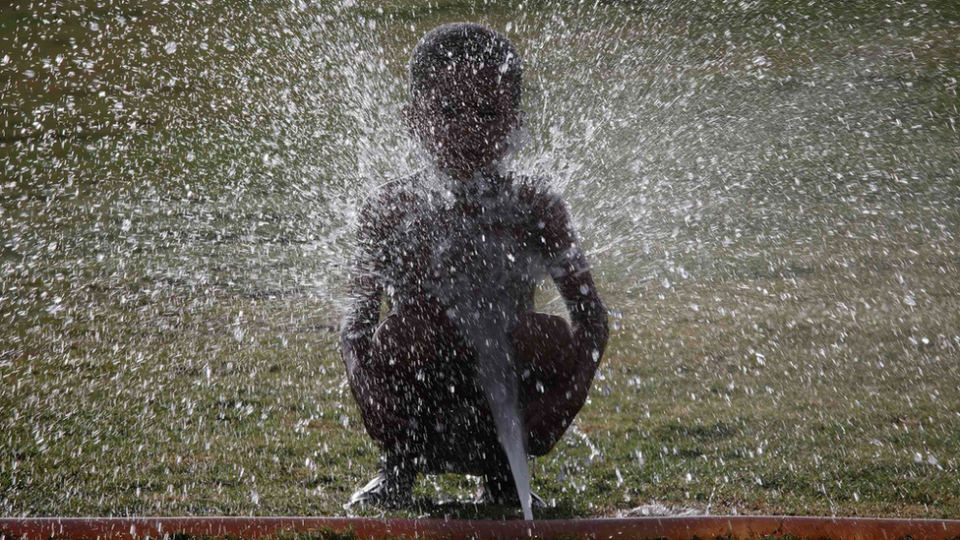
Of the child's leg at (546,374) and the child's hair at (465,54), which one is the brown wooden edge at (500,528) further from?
the child's hair at (465,54)

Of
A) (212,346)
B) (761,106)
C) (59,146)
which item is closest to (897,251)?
(212,346)

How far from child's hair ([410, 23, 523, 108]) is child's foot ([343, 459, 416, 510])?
1116mm

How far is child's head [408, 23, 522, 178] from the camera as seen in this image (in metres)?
2.77

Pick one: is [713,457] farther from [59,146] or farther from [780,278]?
[59,146]

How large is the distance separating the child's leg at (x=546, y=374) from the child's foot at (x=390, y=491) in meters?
0.47

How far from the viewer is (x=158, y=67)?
17828mm

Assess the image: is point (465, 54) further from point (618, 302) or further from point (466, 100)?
point (618, 302)

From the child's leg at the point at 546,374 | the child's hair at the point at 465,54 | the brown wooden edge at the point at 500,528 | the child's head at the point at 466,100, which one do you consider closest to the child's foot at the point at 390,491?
the brown wooden edge at the point at 500,528

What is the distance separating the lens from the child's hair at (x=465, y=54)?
2797 mm

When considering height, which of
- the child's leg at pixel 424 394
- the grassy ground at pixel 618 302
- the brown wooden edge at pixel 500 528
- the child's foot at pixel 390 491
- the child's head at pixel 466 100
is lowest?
the grassy ground at pixel 618 302

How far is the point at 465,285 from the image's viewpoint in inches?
108

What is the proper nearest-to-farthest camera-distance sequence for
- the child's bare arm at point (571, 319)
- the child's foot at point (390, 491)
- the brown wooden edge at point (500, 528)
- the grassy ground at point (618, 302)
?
the brown wooden edge at point (500, 528), the child's bare arm at point (571, 319), the child's foot at point (390, 491), the grassy ground at point (618, 302)

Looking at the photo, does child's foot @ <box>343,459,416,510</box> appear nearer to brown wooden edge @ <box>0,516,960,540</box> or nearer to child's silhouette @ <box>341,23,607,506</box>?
child's silhouette @ <box>341,23,607,506</box>

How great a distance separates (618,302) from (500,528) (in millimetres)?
3596
